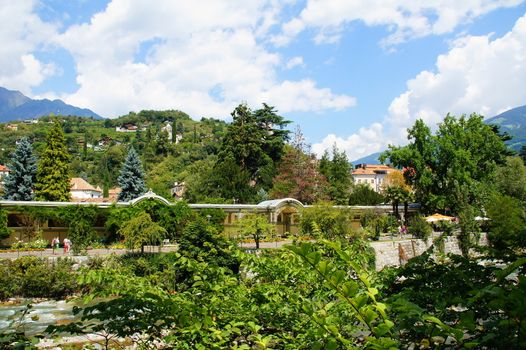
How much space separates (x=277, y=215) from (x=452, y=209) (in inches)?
659

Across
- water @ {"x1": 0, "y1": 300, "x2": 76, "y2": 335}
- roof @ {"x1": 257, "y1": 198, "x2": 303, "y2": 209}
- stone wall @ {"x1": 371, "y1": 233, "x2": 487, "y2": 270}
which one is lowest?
water @ {"x1": 0, "y1": 300, "x2": 76, "y2": 335}

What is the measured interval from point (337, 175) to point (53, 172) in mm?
28146

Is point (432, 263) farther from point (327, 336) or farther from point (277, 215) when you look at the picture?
point (277, 215)

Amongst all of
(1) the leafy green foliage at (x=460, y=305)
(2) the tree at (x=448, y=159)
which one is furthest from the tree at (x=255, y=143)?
(1) the leafy green foliage at (x=460, y=305)

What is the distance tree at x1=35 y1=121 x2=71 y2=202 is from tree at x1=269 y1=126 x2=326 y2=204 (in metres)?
18.2

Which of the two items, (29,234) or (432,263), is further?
(29,234)

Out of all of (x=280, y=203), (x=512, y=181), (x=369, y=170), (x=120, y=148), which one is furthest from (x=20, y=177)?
(x=369, y=170)

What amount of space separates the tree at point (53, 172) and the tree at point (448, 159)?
93.6ft

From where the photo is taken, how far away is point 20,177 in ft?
129

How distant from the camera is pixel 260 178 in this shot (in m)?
49.8

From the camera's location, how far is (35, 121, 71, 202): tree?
37.1 m

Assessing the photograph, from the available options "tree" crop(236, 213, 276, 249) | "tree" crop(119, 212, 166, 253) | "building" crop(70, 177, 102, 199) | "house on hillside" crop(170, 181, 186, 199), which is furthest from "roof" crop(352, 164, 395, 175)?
"tree" crop(119, 212, 166, 253)

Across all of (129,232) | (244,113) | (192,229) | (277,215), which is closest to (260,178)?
(244,113)

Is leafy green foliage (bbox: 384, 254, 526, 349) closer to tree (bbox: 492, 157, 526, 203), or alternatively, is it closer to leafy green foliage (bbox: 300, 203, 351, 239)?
leafy green foliage (bbox: 300, 203, 351, 239)
